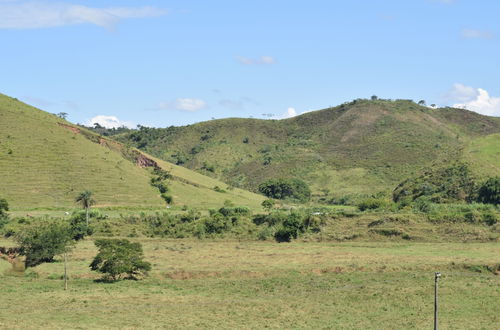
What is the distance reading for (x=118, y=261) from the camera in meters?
61.2

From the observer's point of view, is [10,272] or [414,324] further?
[10,272]

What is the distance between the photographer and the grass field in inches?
1825

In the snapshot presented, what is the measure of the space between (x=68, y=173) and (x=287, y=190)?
53.8m

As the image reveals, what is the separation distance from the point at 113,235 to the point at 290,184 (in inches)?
2736

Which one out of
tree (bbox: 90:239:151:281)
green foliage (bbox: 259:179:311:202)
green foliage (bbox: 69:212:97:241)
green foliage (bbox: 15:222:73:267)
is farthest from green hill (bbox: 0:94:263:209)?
tree (bbox: 90:239:151:281)

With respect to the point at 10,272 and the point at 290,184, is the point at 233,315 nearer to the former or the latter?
the point at 10,272

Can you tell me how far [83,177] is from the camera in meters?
116

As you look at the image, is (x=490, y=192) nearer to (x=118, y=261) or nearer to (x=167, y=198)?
(x=167, y=198)

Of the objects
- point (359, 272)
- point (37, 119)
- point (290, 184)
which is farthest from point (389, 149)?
point (359, 272)

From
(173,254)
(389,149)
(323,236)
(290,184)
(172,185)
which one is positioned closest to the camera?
(173,254)

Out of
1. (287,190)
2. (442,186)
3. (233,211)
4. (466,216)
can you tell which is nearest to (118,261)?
(233,211)

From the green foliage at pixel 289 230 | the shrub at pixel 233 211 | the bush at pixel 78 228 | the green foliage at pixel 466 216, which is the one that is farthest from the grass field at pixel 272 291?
the shrub at pixel 233 211

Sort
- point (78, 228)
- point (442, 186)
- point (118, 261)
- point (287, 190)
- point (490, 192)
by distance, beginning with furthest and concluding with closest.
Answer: point (287, 190) < point (442, 186) < point (490, 192) < point (78, 228) < point (118, 261)

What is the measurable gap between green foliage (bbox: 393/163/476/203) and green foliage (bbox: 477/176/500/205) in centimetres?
210
